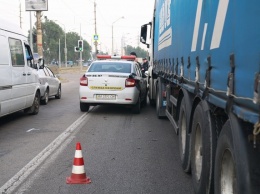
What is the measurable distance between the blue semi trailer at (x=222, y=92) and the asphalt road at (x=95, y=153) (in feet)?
2.00

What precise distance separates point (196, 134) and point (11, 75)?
539 cm

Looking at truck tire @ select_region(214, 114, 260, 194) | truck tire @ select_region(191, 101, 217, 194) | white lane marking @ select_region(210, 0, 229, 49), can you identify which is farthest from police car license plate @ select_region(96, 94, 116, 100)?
truck tire @ select_region(214, 114, 260, 194)

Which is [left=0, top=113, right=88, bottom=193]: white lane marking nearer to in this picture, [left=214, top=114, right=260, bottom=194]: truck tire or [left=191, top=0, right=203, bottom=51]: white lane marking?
[left=214, top=114, right=260, bottom=194]: truck tire

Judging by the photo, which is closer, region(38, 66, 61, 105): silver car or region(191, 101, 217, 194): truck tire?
region(191, 101, 217, 194): truck tire

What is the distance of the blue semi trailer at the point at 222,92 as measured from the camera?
8.86 ft

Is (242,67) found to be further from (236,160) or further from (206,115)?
(206,115)

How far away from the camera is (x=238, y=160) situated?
282 cm

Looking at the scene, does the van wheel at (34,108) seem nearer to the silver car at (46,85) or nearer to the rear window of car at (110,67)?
the rear window of car at (110,67)

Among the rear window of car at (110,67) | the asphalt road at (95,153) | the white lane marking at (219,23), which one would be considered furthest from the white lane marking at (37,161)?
the white lane marking at (219,23)

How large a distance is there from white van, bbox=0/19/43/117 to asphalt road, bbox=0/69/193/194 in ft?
1.87

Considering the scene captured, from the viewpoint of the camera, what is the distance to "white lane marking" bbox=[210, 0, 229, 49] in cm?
341

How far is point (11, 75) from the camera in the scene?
28.9ft

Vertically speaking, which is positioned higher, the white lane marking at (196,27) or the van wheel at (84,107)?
the white lane marking at (196,27)

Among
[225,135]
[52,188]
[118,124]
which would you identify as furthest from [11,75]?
[225,135]
